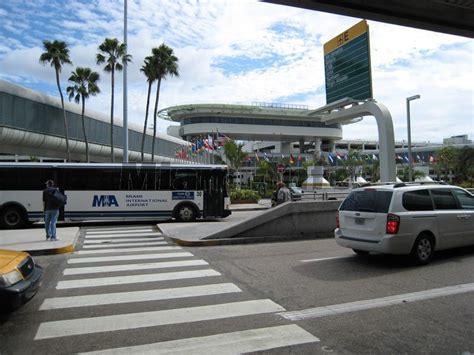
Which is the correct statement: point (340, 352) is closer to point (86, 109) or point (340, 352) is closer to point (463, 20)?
point (463, 20)

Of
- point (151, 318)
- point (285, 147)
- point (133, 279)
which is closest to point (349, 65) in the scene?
point (133, 279)

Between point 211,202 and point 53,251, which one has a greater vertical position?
point 211,202

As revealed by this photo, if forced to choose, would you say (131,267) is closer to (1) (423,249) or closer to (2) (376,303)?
(2) (376,303)

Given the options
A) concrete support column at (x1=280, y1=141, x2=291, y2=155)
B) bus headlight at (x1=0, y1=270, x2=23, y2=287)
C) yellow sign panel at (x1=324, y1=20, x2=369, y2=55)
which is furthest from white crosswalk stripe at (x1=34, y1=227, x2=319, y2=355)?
concrete support column at (x1=280, y1=141, x2=291, y2=155)

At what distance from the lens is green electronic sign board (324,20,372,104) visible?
25016mm

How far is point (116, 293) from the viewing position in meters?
7.41

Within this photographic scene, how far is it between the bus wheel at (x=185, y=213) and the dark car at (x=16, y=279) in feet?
44.6

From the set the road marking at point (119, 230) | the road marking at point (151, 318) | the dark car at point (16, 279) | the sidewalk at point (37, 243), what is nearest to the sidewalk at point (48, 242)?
the sidewalk at point (37, 243)

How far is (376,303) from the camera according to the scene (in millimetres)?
6629

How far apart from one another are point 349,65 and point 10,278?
24.3 metres

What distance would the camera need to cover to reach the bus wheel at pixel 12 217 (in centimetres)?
1851

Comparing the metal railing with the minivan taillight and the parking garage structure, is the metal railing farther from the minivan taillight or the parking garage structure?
the parking garage structure

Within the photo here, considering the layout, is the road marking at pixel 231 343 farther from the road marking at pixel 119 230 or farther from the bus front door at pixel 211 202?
the bus front door at pixel 211 202

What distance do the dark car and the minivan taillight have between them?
6.56m
